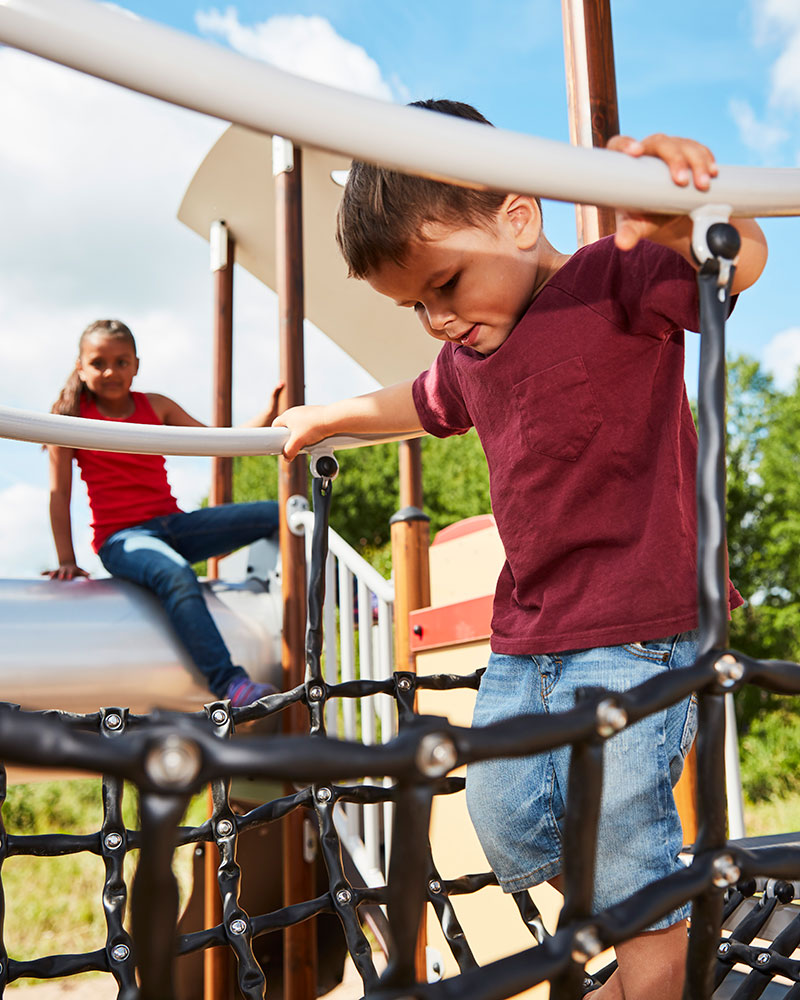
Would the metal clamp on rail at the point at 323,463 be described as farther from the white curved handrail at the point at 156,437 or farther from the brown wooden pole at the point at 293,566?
the brown wooden pole at the point at 293,566

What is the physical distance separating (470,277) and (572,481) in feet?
0.68

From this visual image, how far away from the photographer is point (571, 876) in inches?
17.3

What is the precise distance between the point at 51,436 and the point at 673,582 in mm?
673

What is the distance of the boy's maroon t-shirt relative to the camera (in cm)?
77

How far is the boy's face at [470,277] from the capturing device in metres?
0.80

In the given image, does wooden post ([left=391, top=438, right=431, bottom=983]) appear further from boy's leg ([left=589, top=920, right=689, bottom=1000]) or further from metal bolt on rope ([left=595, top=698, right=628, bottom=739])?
metal bolt on rope ([left=595, top=698, right=628, bottom=739])

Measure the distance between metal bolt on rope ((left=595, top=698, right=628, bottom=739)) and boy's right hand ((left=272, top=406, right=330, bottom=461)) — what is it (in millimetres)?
653

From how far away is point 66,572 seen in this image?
7.42 feet

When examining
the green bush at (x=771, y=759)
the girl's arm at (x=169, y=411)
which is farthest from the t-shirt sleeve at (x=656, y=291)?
the green bush at (x=771, y=759)

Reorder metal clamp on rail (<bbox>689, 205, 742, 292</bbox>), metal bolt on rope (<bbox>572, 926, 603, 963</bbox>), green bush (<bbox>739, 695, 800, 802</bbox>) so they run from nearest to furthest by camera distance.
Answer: metal bolt on rope (<bbox>572, 926, 603, 963</bbox>) → metal clamp on rail (<bbox>689, 205, 742, 292</bbox>) → green bush (<bbox>739, 695, 800, 802</bbox>)

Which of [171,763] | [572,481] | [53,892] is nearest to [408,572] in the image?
[572,481]

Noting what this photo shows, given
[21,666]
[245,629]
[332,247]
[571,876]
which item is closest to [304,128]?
[571,876]

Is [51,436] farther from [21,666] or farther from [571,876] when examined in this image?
[21,666]

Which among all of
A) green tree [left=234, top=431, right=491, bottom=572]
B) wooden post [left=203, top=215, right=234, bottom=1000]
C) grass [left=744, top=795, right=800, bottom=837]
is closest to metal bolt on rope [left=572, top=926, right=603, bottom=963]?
wooden post [left=203, top=215, right=234, bottom=1000]
